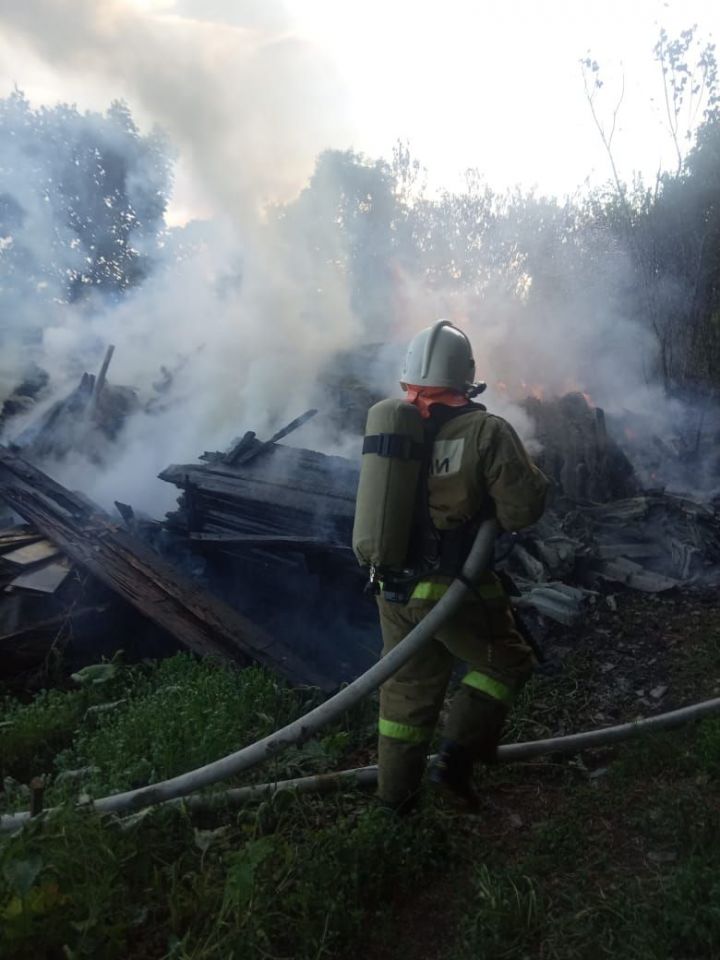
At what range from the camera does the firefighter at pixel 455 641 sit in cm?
291

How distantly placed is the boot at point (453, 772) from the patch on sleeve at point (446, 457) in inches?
45.9

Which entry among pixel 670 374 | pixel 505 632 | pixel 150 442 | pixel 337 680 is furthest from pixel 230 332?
pixel 505 632

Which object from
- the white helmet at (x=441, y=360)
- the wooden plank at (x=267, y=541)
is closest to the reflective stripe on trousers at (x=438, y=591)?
the white helmet at (x=441, y=360)

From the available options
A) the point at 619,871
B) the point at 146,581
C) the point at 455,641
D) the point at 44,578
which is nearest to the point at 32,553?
the point at 44,578

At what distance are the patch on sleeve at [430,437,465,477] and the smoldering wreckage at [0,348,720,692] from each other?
167 cm

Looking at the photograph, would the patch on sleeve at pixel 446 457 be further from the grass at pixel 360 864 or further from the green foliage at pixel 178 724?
the green foliage at pixel 178 724

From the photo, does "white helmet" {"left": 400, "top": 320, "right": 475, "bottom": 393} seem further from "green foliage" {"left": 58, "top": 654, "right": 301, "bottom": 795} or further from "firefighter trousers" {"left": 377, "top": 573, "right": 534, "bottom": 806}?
"green foliage" {"left": 58, "top": 654, "right": 301, "bottom": 795}

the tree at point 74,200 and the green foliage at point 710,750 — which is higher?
the tree at point 74,200

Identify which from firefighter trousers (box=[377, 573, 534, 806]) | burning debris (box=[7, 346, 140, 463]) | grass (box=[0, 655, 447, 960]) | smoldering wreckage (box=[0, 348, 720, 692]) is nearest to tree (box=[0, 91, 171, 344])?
burning debris (box=[7, 346, 140, 463])

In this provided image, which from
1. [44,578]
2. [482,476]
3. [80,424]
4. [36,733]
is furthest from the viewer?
[80,424]

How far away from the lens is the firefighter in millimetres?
2912

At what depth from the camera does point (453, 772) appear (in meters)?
2.95

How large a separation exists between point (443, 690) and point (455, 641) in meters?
0.24

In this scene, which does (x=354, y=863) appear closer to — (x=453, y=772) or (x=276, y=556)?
(x=453, y=772)
